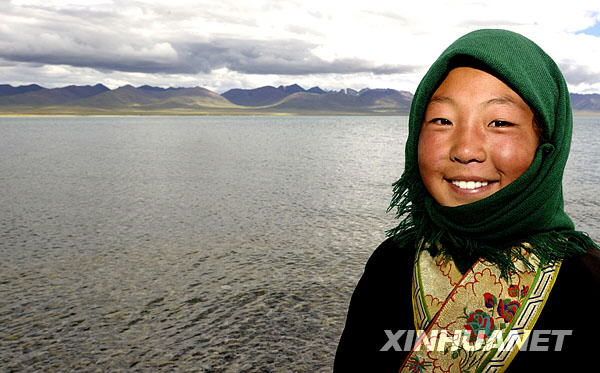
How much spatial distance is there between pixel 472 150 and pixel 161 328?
23.3 ft

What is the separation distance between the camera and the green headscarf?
1822mm

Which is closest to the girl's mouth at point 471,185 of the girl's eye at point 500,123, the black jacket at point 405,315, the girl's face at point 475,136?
the girl's face at point 475,136

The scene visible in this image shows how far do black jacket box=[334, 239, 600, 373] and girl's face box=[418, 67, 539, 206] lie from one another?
1.43ft

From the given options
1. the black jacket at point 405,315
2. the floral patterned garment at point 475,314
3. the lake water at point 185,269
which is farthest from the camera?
the lake water at point 185,269

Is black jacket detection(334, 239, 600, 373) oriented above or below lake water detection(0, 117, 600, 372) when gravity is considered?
above

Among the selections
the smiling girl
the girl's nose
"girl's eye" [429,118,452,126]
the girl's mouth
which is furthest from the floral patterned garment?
"girl's eye" [429,118,452,126]

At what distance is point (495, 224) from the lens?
1.88 metres

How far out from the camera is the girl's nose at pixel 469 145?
189 cm

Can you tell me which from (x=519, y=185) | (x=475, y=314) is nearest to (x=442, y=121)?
(x=519, y=185)

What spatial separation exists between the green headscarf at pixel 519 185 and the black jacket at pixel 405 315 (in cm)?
13

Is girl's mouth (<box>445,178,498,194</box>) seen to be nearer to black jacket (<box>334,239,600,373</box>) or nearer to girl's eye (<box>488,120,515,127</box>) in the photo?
girl's eye (<box>488,120,515,127</box>)

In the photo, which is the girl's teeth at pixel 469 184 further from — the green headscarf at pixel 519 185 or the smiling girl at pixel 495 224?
the green headscarf at pixel 519 185

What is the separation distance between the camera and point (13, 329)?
7898 millimetres

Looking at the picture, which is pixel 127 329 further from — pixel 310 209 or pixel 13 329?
pixel 310 209
